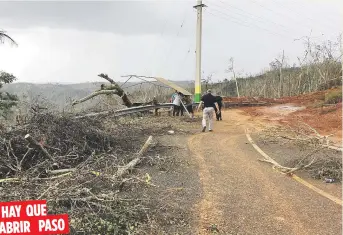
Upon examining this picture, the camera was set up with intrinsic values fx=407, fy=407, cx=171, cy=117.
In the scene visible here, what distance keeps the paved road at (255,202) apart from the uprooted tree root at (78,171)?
1094 millimetres

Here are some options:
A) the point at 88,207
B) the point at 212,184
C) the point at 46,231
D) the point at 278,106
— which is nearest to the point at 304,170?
the point at 212,184

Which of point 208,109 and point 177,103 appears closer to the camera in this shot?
point 208,109

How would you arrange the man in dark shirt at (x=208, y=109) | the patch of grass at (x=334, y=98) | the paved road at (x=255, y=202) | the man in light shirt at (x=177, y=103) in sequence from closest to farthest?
the paved road at (x=255, y=202)
the man in dark shirt at (x=208, y=109)
the man in light shirt at (x=177, y=103)
the patch of grass at (x=334, y=98)

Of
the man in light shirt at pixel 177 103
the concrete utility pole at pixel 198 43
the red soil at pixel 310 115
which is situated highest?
the concrete utility pole at pixel 198 43

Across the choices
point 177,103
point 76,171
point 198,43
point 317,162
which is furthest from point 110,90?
point 76,171

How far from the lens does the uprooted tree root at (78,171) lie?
17.3 ft

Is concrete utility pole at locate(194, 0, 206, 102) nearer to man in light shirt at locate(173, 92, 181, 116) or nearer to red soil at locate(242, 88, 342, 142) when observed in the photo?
red soil at locate(242, 88, 342, 142)

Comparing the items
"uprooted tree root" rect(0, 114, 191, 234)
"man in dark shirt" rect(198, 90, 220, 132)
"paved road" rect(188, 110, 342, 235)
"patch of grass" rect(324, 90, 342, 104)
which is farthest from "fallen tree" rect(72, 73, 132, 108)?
"patch of grass" rect(324, 90, 342, 104)

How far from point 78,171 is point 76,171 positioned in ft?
0.10

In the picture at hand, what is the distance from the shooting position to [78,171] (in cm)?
627

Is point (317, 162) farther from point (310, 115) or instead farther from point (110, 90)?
point (310, 115)

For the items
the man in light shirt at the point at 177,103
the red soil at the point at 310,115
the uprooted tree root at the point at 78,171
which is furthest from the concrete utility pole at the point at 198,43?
the uprooted tree root at the point at 78,171

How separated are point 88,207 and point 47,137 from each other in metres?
3.31

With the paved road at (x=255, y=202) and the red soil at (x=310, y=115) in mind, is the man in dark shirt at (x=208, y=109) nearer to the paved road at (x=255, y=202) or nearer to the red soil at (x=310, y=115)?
the red soil at (x=310, y=115)
